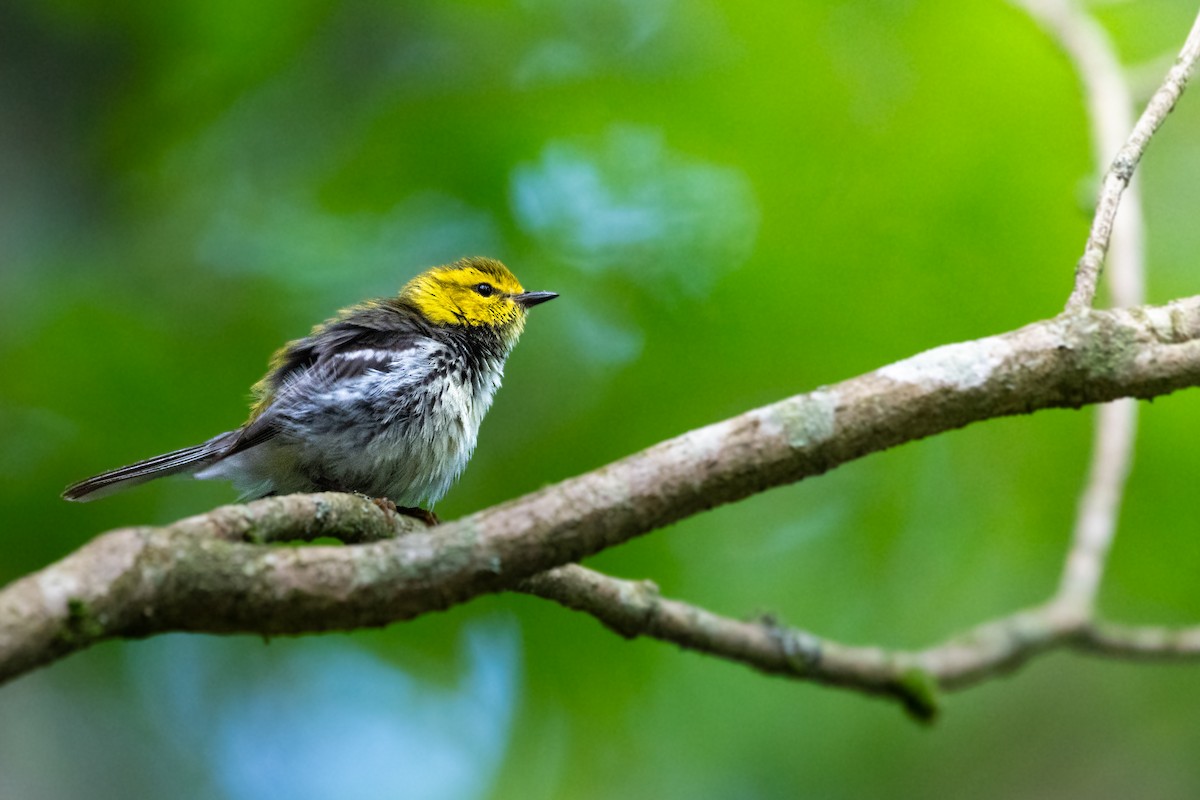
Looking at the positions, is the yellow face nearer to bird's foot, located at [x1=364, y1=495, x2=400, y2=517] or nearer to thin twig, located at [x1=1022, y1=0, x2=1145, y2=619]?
bird's foot, located at [x1=364, y1=495, x2=400, y2=517]

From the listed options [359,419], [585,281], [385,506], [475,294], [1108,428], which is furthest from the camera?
[585,281]

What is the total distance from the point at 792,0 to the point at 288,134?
292cm

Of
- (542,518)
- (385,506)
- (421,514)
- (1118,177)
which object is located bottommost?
(542,518)

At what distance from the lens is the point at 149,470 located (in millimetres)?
3953

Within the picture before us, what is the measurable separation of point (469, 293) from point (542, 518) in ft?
10.8

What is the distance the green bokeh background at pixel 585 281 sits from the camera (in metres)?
5.39

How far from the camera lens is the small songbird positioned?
4.32 m

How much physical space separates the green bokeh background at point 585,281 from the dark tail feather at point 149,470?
1.06 m

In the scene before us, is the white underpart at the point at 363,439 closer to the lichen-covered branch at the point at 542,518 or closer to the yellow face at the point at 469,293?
the yellow face at the point at 469,293

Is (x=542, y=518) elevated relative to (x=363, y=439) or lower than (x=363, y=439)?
lower

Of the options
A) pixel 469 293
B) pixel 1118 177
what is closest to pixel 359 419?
pixel 469 293

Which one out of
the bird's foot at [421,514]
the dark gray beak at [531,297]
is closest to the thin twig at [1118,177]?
the bird's foot at [421,514]

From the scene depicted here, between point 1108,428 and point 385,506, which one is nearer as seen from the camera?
point 385,506

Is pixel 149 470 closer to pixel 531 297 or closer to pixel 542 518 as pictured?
pixel 531 297
